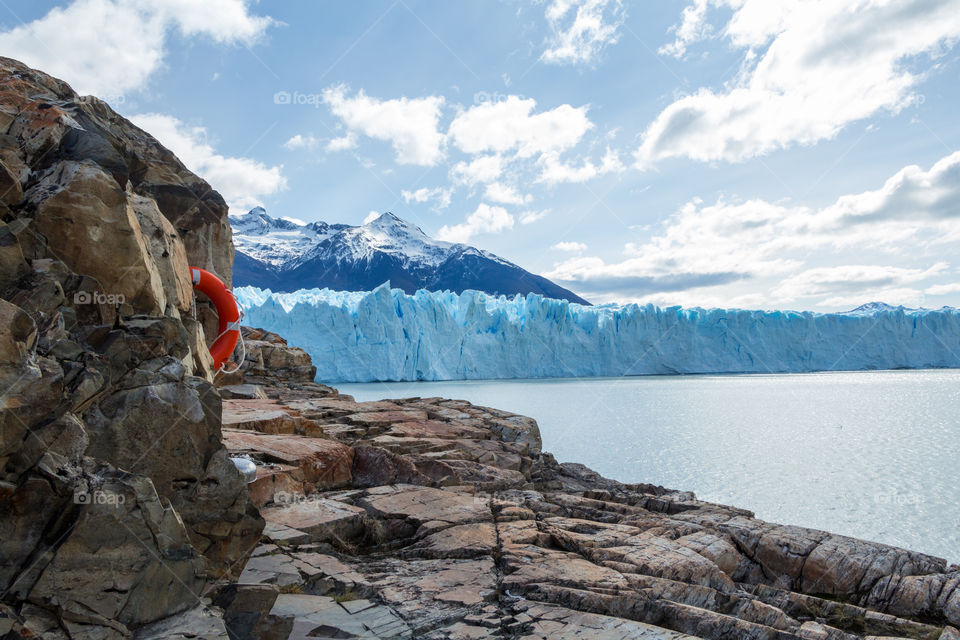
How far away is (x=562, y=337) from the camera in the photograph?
38938mm

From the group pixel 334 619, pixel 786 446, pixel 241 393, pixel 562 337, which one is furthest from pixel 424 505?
pixel 562 337

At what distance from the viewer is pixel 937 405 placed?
25.8 metres

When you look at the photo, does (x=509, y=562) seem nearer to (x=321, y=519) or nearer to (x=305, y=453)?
(x=321, y=519)

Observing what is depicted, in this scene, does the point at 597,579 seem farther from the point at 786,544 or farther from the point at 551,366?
the point at 551,366

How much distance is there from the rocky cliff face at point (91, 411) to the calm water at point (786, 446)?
9465 mm

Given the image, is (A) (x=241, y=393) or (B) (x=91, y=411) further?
(A) (x=241, y=393)

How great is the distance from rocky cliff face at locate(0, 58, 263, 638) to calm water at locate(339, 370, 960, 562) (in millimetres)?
9465

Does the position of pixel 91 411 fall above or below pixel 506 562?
above

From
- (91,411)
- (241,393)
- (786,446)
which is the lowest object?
(786,446)

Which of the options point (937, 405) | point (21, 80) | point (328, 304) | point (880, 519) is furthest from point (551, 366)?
point (21, 80)

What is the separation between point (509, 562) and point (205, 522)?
215 centimetres

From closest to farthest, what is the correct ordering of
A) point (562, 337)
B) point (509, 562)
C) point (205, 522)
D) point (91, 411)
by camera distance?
point (91, 411), point (205, 522), point (509, 562), point (562, 337)

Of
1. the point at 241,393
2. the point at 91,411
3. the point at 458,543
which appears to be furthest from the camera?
the point at 241,393

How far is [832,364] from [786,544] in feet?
148
